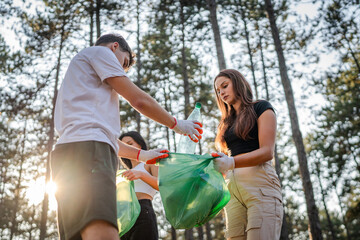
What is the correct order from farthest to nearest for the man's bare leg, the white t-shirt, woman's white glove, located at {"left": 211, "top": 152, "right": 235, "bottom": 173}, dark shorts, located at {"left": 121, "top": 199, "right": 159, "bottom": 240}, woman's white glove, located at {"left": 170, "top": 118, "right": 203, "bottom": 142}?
dark shorts, located at {"left": 121, "top": 199, "right": 159, "bottom": 240} → woman's white glove, located at {"left": 211, "top": 152, "right": 235, "bottom": 173} → woman's white glove, located at {"left": 170, "top": 118, "right": 203, "bottom": 142} → the white t-shirt → the man's bare leg

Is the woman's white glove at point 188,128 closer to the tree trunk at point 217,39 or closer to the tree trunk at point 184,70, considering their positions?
the tree trunk at point 217,39

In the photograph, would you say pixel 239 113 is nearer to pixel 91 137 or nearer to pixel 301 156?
pixel 91 137

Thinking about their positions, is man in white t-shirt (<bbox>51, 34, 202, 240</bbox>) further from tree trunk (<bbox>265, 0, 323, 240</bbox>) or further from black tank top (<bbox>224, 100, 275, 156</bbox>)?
tree trunk (<bbox>265, 0, 323, 240</bbox>)

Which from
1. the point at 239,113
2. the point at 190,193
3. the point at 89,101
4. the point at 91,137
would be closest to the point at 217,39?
the point at 239,113

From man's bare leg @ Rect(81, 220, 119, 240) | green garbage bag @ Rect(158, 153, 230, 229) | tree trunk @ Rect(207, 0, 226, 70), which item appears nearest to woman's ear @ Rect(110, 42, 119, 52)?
green garbage bag @ Rect(158, 153, 230, 229)

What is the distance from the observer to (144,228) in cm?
337

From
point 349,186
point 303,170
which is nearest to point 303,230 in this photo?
point 349,186

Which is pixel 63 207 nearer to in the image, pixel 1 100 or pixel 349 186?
pixel 1 100

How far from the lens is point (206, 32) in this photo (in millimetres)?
16000

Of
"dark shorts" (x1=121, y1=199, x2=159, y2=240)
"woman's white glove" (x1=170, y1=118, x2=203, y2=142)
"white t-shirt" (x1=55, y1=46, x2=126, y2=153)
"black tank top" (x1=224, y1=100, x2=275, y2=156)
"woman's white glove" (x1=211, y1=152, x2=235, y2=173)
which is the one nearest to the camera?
"white t-shirt" (x1=55, y1=46, x2=126, y2=153)

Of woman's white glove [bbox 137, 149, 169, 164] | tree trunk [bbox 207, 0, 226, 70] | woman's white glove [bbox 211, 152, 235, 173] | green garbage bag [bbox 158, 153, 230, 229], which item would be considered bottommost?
green garbage bag [bbox 158, 153, 230, 229]

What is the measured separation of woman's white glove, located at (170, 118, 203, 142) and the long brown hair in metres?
0.49

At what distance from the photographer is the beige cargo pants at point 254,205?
7.73 ft

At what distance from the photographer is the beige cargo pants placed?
7.73 ft
